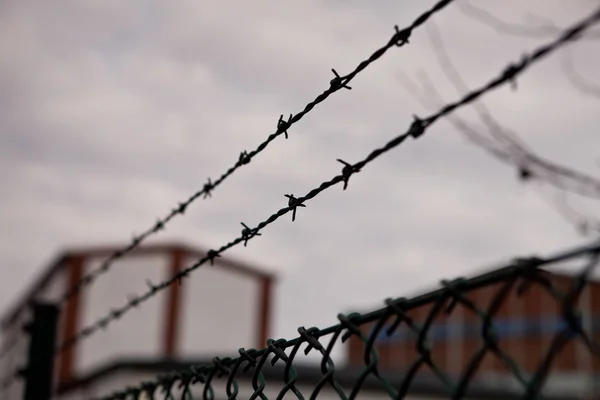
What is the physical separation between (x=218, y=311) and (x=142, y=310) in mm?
2389

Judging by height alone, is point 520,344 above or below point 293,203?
above

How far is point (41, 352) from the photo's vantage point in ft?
13.0

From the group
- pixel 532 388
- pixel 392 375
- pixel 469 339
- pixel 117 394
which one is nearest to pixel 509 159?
pixel 117 394

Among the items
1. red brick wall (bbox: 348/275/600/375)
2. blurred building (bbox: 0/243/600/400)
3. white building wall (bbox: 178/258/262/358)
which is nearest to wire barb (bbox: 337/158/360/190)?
blurred building (bbox: 0/243/600/400)

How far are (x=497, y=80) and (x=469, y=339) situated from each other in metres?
33.7

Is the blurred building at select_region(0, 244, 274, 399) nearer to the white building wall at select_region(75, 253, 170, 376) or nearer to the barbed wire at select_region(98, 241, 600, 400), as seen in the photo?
the white building wall at select_region(75, 253, 170, 376)

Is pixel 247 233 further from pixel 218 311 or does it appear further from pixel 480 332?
pixel 218 311

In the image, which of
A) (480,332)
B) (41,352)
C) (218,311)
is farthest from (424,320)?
(218,311)

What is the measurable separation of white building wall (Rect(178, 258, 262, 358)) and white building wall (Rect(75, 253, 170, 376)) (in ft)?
2.40

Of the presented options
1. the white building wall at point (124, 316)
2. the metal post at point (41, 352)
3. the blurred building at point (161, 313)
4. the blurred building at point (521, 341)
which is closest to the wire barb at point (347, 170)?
the metal post at point (41, 352)

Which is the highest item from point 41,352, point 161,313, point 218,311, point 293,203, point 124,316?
point 218,311

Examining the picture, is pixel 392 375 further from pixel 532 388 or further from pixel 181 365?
pixel 532 388

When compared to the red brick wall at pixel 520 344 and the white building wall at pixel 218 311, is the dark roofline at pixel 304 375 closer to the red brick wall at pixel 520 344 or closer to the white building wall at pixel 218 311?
the white building wall at pixel 218 311

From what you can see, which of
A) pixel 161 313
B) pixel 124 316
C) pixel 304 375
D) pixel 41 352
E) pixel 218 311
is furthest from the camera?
pixel 218 311
